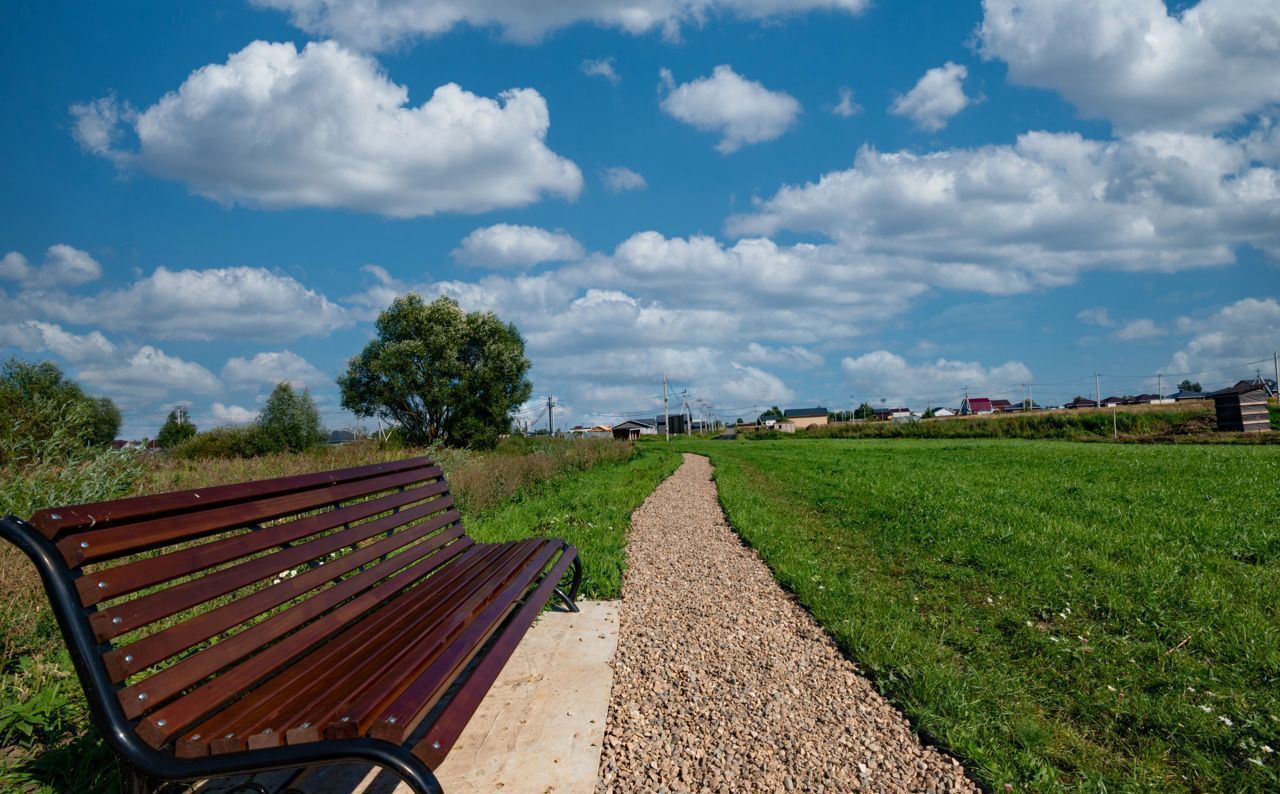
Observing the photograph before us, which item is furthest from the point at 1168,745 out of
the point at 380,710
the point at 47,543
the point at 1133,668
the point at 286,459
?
the point at 286,459

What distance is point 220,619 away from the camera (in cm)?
257

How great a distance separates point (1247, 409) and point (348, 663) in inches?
1521

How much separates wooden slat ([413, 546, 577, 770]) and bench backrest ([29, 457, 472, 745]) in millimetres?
695

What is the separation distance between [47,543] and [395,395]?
39.5 metres

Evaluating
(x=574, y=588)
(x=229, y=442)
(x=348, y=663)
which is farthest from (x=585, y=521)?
(x=229, y=442)

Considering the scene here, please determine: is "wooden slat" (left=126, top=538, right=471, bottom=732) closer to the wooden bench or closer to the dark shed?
the wooden bench

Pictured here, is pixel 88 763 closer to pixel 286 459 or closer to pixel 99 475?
pixel 99 475

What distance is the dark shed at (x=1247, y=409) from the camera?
30.9m

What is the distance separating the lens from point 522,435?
39844mm

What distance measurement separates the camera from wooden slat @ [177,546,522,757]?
2.18 metres

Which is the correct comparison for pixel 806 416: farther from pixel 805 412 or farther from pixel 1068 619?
pixel 1068 619

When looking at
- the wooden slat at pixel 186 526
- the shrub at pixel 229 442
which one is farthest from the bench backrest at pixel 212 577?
the shrub at pixel 229 442

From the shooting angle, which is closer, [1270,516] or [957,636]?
[957,636]

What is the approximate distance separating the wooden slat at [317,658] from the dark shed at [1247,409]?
3659 cm
